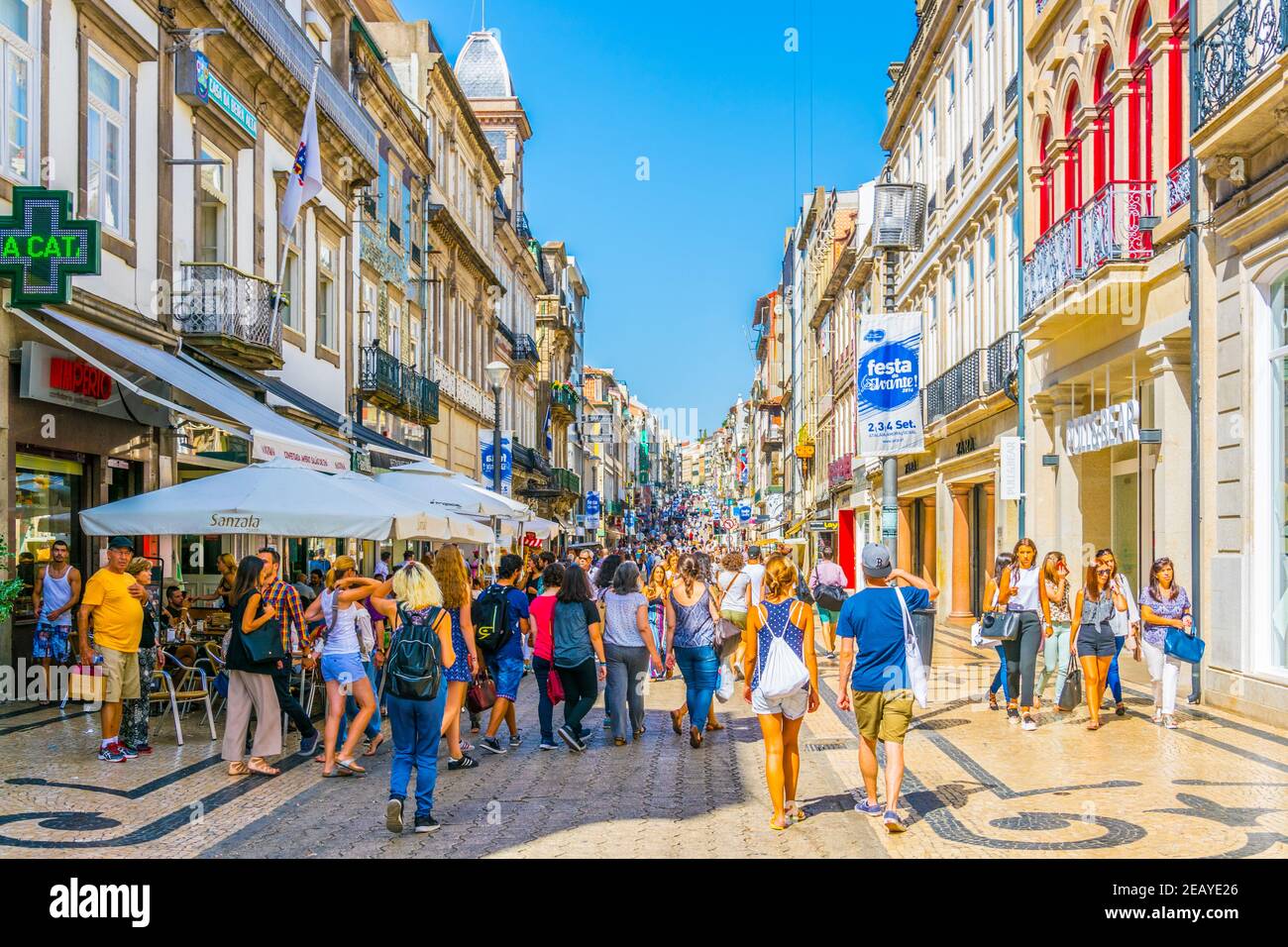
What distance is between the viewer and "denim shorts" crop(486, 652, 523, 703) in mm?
11148

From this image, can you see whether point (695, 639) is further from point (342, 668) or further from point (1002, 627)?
point (1002, 627)

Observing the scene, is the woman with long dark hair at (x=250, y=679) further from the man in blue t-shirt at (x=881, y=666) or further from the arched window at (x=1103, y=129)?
the arched window at (x=1103, y=129)

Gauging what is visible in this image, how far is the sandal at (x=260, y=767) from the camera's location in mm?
9461

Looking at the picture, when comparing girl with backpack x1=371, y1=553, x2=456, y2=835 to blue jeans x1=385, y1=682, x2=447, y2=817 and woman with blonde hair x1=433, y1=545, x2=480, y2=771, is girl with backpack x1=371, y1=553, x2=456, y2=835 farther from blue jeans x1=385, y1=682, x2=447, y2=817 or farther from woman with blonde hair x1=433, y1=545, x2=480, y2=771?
woman with blonde hair x1=433, y1=545, x2=480, y2=771

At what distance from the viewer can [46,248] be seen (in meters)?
12.4

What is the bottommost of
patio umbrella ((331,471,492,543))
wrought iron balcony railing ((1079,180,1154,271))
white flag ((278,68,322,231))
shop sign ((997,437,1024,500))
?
patio umbrella ((331,471,492,543))

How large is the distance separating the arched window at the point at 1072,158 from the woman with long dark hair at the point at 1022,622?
8356 mm

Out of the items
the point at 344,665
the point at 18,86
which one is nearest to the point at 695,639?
the point at 344,665

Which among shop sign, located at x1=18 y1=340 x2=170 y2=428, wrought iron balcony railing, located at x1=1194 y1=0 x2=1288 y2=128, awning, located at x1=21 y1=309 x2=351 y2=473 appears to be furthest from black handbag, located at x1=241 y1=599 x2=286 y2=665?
wrought iron balcony railing, located at x1=1194 y1=0 x2=1288 y2=128

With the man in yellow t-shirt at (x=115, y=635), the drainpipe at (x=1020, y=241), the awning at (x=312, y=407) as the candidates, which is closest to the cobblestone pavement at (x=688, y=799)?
the man in yellow t-shirt at (x=115, y=635)

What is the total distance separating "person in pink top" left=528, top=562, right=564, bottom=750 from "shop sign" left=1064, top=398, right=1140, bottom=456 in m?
7.69

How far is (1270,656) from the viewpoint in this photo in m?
12.1

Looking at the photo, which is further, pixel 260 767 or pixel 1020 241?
pixel 1020 241

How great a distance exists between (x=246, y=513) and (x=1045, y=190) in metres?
14.0
